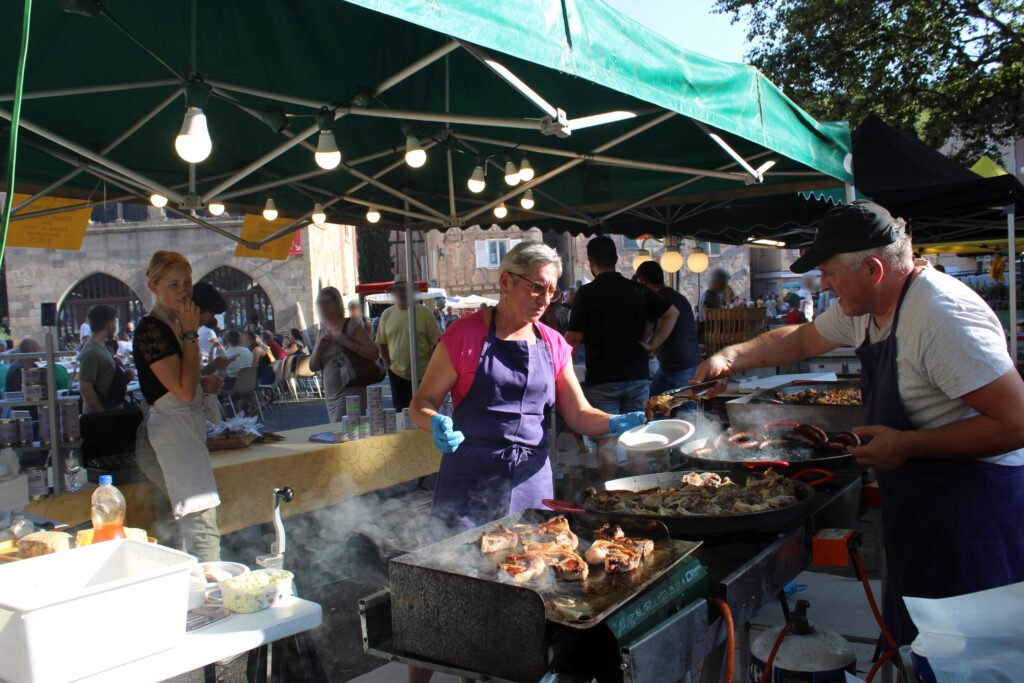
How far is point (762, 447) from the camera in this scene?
9.60ft

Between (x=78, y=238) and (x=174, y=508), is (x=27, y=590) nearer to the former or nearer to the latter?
(x=174, y=508)

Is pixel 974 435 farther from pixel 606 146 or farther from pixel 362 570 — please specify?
pixel 362 570

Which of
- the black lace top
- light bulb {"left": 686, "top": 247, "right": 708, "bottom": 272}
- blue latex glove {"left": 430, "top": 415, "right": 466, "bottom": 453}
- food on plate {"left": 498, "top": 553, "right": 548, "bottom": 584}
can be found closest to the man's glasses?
blue latex glove {"left": 430, "top": 415, "right": 466, "bottom": 453}

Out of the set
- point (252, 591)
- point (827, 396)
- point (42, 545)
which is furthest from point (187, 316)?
point (827, 396)

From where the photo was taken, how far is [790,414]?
3273 mm

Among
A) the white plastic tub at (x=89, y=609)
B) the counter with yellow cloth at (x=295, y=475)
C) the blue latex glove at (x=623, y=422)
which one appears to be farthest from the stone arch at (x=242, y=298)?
the white plastic tub at (x=89, y=609)

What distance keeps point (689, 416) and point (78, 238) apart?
3996mm

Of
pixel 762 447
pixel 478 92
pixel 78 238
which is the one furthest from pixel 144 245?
pixel 762 447

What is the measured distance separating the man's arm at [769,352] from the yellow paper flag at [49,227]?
3793 mm

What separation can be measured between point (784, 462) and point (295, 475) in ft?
11.0

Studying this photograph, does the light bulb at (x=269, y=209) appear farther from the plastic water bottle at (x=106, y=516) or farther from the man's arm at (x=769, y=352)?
the man's arm at (x=769, y=352)

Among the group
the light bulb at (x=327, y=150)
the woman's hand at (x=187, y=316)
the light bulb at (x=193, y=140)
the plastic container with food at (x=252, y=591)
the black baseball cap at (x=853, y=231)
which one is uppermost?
the light bulb at (x=327, y=150)

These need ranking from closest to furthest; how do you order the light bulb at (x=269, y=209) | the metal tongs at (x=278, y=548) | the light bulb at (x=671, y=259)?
the metal tongs at (x=278, y=548) < the light bulb at (x=269, y=209) < the light bulb at (x=671, y=259)

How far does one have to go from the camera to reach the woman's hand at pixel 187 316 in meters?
3.19
